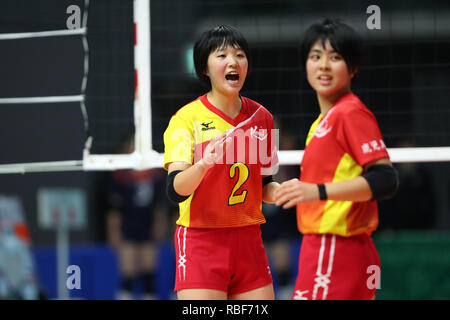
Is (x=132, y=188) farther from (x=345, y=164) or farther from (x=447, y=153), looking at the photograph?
(x=345, y=164)

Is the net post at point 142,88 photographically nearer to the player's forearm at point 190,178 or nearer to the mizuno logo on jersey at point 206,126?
the mizuno logo on jersey at point 206,126

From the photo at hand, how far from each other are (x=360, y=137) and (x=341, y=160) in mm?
131

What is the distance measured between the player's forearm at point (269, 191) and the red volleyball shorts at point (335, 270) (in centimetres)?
38

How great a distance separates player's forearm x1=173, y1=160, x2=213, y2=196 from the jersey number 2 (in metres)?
0.20

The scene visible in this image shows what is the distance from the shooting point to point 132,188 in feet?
25.5

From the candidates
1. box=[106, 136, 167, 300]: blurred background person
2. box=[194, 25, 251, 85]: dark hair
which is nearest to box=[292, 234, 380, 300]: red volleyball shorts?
box=[194, 25, 251, 85]: dark hair

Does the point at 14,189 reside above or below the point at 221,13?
below

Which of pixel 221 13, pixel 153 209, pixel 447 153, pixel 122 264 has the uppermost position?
pixel 221 13

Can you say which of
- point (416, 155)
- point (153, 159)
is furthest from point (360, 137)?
point (153, 159)

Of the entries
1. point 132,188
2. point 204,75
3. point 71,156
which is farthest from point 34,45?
point 204,75

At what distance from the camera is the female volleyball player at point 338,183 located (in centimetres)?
275

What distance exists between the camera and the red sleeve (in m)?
2.79

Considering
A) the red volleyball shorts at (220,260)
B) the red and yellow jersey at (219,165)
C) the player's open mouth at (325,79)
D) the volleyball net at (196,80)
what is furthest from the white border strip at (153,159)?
the player's open mouth at (325,79)

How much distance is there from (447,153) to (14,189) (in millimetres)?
6026
